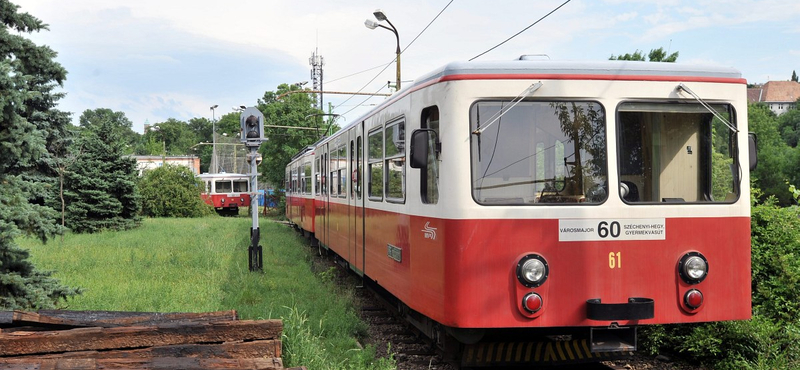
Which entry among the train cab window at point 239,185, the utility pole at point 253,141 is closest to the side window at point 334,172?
the utility pole at point 253,141

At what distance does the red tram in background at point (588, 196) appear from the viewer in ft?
18.0

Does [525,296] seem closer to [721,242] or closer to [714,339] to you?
[721,242]

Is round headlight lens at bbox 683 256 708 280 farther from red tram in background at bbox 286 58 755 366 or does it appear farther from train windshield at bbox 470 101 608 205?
train windshield at bbox 470 101 608 205

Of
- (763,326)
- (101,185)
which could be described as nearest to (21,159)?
(763,326)

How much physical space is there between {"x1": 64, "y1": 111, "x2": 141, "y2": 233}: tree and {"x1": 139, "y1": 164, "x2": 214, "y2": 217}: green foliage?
12.4 meters

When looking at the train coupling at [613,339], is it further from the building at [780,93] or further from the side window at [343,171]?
the building at [780,93]

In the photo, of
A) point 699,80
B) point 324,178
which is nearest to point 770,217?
point 699,80

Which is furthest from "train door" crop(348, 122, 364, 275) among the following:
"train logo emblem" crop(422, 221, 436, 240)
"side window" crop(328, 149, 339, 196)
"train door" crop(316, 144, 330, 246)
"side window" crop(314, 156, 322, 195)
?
"side window" crop(314, 156, 322, 195)

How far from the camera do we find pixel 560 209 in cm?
552

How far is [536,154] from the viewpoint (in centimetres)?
550

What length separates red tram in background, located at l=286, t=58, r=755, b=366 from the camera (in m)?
5.48

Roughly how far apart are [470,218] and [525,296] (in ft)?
2.47

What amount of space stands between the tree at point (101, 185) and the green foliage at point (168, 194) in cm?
1244

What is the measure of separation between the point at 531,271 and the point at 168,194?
119 ft
